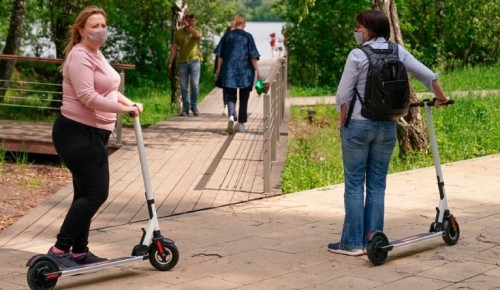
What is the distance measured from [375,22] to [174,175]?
16.4 ft

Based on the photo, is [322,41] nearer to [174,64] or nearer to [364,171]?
[174,64]

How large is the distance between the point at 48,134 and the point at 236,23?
3076 mm

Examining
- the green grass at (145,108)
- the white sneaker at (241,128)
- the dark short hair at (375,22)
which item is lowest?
the green grass at (145,108)

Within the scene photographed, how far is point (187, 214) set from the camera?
9852 mm

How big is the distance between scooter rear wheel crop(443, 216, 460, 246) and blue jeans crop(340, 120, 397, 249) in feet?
1.88

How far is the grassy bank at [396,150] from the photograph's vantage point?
12375mm

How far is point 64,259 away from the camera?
7.04 metres

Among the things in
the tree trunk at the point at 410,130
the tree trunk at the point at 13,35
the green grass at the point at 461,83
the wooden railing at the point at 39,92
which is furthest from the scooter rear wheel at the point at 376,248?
the tree trunk at the point at 13,35

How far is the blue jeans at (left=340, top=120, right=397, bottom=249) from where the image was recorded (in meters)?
7.64

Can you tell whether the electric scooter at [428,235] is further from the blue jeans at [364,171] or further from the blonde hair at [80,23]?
the blonde hair at [80,23]

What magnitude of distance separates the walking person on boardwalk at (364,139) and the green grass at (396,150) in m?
3.29

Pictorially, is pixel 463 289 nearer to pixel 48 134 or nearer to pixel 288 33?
pixel 48 134

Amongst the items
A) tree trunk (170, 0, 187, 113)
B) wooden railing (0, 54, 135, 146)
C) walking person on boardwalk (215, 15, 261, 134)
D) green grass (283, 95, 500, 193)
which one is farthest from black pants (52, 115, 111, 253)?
tree trunk (170, 0, 187, 113)

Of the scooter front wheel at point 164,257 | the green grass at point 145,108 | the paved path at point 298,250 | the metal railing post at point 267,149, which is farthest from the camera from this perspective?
the green grass at point 145,108
